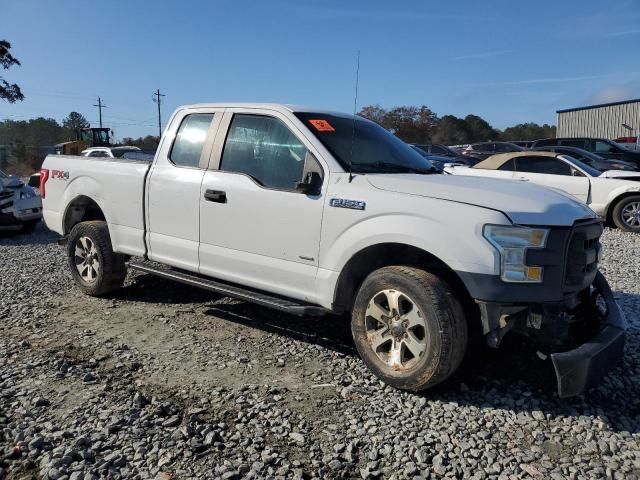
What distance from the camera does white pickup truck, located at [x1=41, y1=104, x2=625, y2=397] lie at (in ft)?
10.8

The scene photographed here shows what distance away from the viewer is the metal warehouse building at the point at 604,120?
42.2m

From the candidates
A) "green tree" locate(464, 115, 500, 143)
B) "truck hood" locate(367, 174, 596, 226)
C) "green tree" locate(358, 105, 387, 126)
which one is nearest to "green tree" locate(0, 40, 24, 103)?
"green tree" locate(358, 105, 387, 126)

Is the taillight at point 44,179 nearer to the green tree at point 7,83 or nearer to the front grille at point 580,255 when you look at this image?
the front grille at point 580,255

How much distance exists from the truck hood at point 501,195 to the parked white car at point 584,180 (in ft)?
24.0

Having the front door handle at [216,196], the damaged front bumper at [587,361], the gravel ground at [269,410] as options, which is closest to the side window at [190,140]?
the front door handle at [216,196]

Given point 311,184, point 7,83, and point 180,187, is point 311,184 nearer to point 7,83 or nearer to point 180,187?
point 180,187

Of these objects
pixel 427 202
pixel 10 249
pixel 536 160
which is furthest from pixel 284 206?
pixel 536 160

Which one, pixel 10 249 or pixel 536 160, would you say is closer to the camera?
pixel 10 249

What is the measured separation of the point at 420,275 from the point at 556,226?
0.88 metres

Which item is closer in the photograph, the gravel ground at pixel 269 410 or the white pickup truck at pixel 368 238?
the gravel ground at pixel 269 410

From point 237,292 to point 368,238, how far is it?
1282 mm

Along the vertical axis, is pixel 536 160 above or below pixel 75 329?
above

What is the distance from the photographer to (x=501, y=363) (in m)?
4.16

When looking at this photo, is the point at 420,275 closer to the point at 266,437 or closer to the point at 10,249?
the point at 266,437
